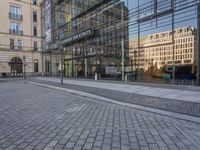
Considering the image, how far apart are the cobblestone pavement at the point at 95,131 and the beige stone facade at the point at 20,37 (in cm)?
4151

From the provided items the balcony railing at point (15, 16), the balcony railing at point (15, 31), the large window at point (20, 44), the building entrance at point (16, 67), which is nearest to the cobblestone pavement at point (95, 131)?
the building entrance at point (16, 67)

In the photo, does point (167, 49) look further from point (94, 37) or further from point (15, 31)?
point (15, 31)

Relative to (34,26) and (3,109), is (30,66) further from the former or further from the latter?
(3,109)

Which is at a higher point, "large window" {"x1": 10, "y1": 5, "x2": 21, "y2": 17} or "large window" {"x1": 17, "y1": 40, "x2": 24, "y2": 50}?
"large window" {"x1": 10, "y1": 5, "x2": 21, "y2": 17}

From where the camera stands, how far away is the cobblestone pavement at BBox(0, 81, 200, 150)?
15.3ft

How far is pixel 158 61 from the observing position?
18469 millimetres

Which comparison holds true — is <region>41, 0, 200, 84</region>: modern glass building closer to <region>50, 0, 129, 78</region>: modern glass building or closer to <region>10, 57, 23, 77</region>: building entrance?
<region>50, 0, 129, 78</region>: modern glass building

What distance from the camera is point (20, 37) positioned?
160ft

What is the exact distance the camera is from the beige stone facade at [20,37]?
150ft

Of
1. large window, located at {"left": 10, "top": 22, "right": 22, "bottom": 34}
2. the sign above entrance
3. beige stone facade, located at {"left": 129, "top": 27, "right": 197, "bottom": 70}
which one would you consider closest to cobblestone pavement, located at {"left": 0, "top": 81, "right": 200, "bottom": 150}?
beige stone facade, located at {"left": 129, "top": 27, "right": 197, "bottom": 70}

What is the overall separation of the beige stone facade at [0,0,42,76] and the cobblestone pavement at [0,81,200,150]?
41.5 meters

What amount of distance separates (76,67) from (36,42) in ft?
79.8

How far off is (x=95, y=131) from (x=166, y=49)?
Answer: 14.1 meters

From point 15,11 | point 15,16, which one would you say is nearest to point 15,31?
point 15,16
